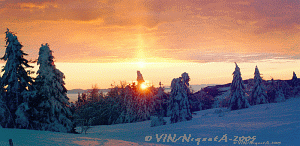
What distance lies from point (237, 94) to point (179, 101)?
15.6 metres

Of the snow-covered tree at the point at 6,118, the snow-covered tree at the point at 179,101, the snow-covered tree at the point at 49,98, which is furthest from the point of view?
the snow-covered tree at the point at 179,101

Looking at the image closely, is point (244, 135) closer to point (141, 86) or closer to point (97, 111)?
point (141, 86)

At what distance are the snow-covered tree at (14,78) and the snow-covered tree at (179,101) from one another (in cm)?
1972

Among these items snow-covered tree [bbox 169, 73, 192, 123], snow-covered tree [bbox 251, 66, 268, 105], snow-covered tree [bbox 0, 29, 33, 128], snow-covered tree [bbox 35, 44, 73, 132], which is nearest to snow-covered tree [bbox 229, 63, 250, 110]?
snow-covered tree [bbox 251, 66, 268, 105]

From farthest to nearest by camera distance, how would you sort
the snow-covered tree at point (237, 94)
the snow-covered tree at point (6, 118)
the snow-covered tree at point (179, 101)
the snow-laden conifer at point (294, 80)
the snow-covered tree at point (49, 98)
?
the snow-laden conifer at point (294, 80) < the snow-covered tree at point (237, 94) < the snow-covered tree at point (179, 101) < the snow-covered tree at point (49, 98) < the snow-covered tree at point (6, 118)

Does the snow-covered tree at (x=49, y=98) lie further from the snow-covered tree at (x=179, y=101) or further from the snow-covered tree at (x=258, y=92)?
the snow-covered tree at (x=258, y=92)

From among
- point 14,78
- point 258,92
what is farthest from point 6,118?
point 258,92

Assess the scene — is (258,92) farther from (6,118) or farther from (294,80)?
(6,118)

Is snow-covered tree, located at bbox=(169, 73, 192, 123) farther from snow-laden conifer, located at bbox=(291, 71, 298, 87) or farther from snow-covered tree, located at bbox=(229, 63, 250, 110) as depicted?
snow-laden conifer, located at bbox=(291, 71, 298, 87)

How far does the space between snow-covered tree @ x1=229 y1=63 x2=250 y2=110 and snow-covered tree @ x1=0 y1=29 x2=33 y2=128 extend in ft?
119

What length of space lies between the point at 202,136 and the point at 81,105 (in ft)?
145

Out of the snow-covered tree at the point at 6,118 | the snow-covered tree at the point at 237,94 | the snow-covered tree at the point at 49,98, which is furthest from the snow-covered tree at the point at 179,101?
the snow-covered tree at the point at 6,118

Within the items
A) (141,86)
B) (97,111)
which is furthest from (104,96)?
(141,86)

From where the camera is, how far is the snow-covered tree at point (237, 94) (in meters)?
42.8
